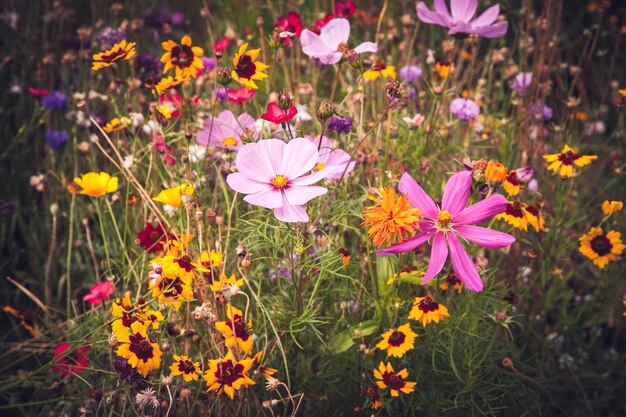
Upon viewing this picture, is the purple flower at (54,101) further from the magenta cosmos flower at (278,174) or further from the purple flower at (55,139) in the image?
the magenta cosmos flower at (278,174)

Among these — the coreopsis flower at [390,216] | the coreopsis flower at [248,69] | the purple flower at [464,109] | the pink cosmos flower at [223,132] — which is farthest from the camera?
the purple flower at [464,109]

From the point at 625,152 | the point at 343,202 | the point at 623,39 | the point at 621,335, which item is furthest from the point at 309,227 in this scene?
the point at 623,39

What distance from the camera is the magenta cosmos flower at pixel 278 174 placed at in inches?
41.4

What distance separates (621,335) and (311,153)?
1.31 metres

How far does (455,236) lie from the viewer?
1070mm

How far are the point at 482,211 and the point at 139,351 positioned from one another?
674mm

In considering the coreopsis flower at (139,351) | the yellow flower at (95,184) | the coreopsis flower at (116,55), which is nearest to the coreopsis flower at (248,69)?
the coreopsis flower at (116,55)

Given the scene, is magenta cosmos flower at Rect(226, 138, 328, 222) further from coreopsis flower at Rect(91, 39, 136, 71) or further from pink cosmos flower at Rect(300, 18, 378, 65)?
coreopsis flower at Rect(91, 39, 136, 71)

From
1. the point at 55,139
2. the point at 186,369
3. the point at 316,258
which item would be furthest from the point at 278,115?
the point at 55,139

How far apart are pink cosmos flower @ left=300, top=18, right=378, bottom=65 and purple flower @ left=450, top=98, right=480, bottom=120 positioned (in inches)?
17.1

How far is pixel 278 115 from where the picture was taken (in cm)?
114

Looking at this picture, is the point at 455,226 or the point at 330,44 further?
the point at 330,44

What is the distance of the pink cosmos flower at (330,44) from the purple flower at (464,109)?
1.42ft

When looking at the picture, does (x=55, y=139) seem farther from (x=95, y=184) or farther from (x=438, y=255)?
(x=438, y=255)
